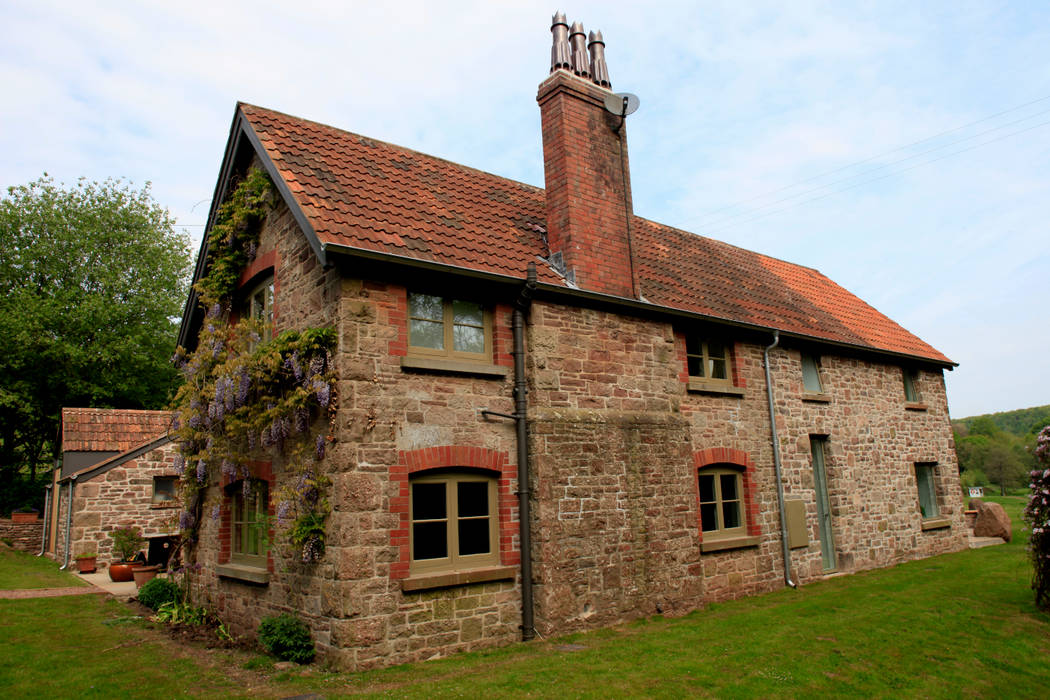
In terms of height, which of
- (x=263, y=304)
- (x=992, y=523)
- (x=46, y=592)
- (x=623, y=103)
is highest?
(x=623, y=103)

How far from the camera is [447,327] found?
9180mm

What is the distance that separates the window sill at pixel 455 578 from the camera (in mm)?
7969

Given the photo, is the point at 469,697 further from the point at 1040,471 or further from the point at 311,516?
the point at 1040,471

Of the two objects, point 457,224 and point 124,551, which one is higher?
point 457,224

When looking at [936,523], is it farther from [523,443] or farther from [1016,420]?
[1016,420]

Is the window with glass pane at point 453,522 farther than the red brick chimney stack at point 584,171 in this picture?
No

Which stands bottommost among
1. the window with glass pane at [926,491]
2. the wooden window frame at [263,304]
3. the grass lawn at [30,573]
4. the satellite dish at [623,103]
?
the grass lawn at [30,573]

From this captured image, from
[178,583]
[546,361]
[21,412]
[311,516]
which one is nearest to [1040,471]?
[546,361]

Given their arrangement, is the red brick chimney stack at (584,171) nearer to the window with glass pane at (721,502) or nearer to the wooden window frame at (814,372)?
the window with glass pane at (721,502)

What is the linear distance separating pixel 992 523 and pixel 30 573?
26124mm

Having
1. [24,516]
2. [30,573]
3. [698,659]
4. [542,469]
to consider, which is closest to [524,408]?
[542,469]

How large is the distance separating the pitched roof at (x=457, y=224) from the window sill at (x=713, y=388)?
1180mm

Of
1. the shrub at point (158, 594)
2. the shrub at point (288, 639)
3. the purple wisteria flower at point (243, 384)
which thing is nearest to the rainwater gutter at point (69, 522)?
the shrub at point (158, 594)

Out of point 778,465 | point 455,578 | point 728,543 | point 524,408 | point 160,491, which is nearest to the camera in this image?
point 455,578
